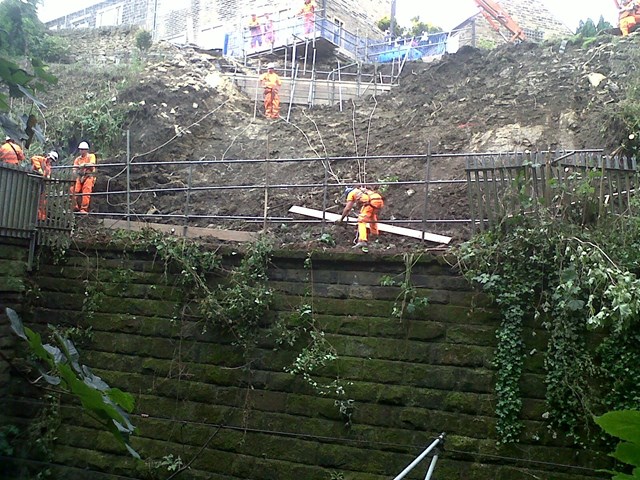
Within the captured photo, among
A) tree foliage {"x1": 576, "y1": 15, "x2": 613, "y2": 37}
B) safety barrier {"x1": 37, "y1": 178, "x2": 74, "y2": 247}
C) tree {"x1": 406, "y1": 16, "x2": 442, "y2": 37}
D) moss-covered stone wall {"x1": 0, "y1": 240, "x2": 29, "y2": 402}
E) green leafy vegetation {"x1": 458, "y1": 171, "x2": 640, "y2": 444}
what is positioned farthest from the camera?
tree {"x1": 406, "y1": 16, "x2": 442, "y2": 37}

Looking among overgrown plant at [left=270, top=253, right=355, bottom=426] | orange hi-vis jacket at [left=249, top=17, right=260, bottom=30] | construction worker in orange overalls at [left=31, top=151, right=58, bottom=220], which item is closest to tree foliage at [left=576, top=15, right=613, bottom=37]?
orange hi-vis jacket at [left=249, top=17, right=260, bottom=30]

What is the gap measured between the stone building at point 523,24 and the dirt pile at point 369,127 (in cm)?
1254

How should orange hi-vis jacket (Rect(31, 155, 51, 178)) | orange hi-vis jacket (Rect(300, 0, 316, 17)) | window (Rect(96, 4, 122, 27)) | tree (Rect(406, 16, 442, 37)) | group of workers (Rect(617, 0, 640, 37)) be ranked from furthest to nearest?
window (Rect(96, 4, 122, 27))
tree (Rect(406, 16, 442, 37))
orange hi-vis jacket (Rect(300, 0, 316, 17))
group of workers (Rect(617, 0, 640, 37))
orange hi-vis jacket (Rect(31, 155, 51, 178))

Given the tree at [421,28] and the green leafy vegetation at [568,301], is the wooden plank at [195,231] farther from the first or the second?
the tree at [421,28]

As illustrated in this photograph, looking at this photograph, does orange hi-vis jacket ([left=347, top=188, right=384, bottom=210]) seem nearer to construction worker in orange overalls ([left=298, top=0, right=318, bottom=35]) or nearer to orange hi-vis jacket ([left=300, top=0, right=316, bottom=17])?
construction worker in orange overalls ([left=298, top=0, right=318, bottom=35])

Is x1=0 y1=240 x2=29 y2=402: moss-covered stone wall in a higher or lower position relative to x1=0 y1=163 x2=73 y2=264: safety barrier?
lower

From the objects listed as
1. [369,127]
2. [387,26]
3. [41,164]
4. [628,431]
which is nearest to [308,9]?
[369,127]

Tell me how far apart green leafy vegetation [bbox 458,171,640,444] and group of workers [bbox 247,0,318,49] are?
1568 cm

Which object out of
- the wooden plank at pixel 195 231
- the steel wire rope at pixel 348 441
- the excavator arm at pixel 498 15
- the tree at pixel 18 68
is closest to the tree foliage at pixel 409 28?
the excavator arm at pixel 498 15

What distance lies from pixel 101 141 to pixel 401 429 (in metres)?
11.2

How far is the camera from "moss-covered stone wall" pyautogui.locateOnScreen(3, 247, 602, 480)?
6734 mm

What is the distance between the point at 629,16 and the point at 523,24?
16.4 meters

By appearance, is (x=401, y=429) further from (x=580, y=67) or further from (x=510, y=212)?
(x=580, y=67)

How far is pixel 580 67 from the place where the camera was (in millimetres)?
14680
